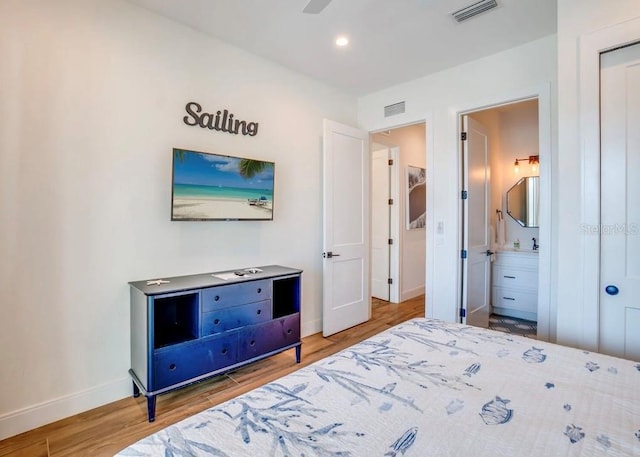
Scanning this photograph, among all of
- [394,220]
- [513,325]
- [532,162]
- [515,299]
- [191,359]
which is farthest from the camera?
[394,220]

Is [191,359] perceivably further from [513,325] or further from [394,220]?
[513,325]

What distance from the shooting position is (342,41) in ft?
9.28

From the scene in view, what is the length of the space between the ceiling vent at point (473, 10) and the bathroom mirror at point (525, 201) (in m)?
2.85

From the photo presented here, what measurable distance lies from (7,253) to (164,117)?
1.35m

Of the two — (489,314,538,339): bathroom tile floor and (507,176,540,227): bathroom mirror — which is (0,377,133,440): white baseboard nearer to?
(489,314,538,339): bathroom tile floor

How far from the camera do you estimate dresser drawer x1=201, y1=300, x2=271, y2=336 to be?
7.67 ft

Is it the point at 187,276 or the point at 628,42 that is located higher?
the point at 628,42

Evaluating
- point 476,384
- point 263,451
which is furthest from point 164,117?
point 476,384

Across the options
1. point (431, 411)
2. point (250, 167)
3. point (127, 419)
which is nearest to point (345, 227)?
point (250, 167)

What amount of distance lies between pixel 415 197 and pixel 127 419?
4515mm

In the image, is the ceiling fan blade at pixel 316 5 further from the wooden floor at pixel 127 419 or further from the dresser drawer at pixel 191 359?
the wooden floor at pixel 127 419

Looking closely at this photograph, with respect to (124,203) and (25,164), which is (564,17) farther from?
(25,164)

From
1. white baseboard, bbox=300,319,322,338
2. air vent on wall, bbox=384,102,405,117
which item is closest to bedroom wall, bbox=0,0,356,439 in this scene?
white baseboard, bbox=300,319,322,338

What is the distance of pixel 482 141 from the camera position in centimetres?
374
